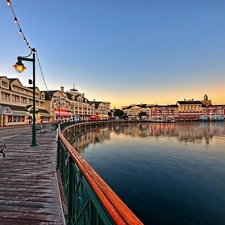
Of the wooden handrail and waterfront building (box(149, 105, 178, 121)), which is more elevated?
waterfront building (box(149, 105, 178, 121))

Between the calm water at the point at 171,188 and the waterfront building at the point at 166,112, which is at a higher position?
the waterfront building at the point at 166,112

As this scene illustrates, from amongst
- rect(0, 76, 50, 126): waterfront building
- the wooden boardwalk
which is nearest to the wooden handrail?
the wooden boardwalk

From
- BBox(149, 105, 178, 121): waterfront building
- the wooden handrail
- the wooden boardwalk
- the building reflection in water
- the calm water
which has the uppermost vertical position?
BBox(149, 105, 178, 121): waterfront building

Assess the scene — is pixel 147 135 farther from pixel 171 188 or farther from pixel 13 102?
pixel 171 188

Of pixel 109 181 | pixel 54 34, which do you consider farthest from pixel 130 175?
pixel 54 34

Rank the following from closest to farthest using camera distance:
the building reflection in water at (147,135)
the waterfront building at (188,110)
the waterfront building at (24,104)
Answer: the building reflection in water at (147,135), the waterfront building at (24,104), the waterfront building at (188,110)

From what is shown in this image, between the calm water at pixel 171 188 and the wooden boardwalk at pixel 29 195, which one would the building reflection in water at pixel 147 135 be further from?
the wooden boardwalk at pixel 29 195

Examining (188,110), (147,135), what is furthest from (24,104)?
(188,110)

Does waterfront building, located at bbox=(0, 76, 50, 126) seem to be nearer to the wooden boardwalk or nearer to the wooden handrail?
the wooden boardwalk

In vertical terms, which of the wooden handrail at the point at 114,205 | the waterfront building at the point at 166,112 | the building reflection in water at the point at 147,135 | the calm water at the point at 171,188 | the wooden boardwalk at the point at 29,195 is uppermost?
the waterfront building at the point at 166,112

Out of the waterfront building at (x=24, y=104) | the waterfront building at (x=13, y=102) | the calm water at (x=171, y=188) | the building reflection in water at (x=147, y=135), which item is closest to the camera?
the calm water at (x=171, y=188)

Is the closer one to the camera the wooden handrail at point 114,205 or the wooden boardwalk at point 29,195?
the wooden handrail at point 114,205

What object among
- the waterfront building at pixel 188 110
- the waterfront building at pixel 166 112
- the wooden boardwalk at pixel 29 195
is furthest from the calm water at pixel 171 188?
the waterfront building at pixel 188 110

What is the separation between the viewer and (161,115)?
14062 cm
